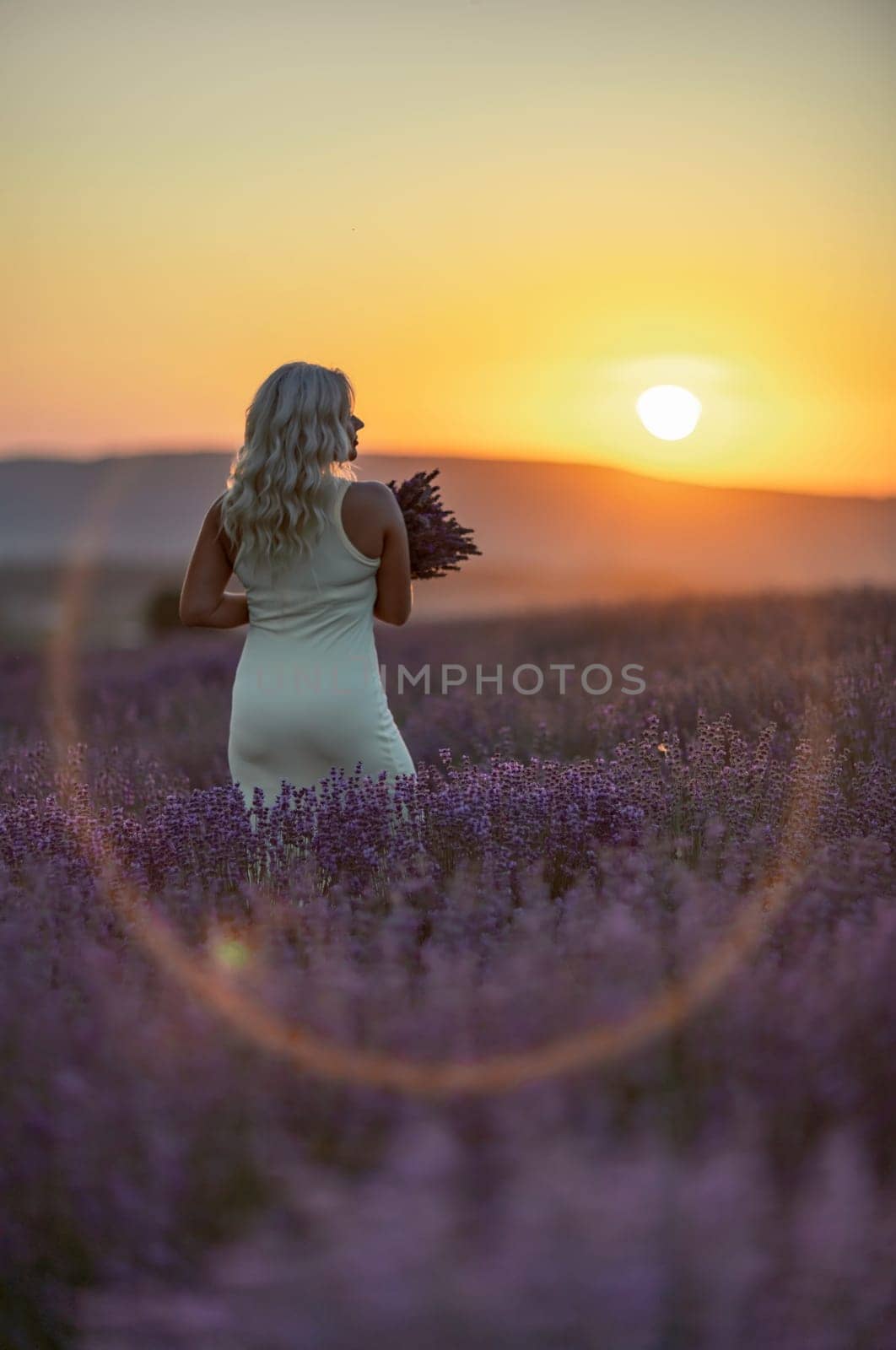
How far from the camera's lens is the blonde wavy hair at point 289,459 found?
4.00m

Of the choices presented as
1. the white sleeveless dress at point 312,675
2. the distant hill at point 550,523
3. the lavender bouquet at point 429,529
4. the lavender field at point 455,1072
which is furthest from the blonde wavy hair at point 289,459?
the distant hill at point 550,523

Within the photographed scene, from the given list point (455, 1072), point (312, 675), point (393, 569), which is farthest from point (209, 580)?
point (455, 1072)

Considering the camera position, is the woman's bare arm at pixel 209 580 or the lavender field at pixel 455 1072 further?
the woman's bare arm at pixel 209 580

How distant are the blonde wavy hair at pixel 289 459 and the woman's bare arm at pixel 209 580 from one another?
171 mm

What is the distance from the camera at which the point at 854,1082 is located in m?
1.86

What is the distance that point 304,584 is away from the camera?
421 cm

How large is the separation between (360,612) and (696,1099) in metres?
2.74

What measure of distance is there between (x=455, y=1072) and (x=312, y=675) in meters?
2.65

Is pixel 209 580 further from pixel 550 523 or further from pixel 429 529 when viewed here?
pixel 550 523

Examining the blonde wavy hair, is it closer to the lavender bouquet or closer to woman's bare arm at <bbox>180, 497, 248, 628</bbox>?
woman's bare arm at <bbox>180, 497, 248, 628</bbox>

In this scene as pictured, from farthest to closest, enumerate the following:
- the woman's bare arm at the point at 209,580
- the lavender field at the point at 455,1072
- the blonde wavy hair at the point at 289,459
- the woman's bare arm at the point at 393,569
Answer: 1. the woman's bare arm at the point at 209,580
2. the woman's bare arm at the point at 393,569
3. the blonde wavy hair at the point at 289,459
4. the lavender field at the point at 455,1072

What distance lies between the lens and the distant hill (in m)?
47.6

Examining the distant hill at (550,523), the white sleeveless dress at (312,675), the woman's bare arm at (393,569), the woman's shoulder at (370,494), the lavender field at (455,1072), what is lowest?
the lavender field at (455,1072)

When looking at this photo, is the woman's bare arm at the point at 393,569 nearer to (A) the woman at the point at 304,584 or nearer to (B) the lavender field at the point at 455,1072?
(A) the woman at the point at 304,584
